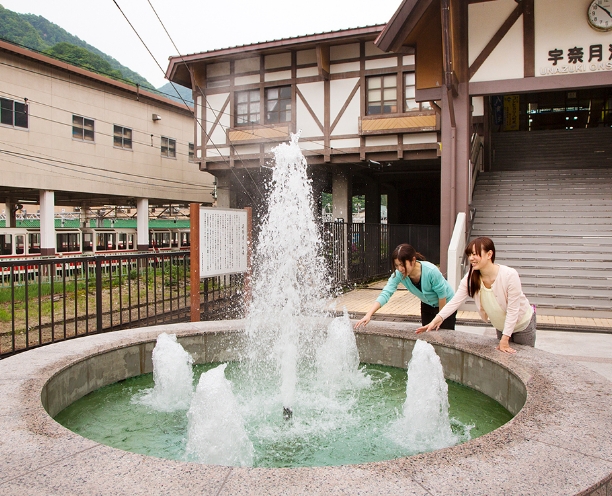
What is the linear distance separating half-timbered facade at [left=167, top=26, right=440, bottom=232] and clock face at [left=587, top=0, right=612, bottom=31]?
5564 mm

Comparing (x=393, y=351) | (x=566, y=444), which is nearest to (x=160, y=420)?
(x=393, y=351)

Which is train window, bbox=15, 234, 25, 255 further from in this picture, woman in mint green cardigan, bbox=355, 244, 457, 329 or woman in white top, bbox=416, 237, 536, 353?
woman in white top, bbox=416, 237, 536, 353

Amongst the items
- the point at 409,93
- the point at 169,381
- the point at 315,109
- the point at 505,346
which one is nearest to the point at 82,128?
the point at 315,109

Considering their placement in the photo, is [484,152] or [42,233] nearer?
[484,152]

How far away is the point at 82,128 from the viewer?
72.9 feet

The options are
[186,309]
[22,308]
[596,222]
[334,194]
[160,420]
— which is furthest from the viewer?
[334,194]

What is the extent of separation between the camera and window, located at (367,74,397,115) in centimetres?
1673

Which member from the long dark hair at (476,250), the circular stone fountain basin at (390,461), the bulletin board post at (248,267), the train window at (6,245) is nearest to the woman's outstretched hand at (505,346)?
the circular stone fountain basin at (390,461)

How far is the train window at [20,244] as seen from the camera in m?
21.5

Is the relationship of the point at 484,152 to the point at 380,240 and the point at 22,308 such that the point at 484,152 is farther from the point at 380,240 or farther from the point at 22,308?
the point at 22,308

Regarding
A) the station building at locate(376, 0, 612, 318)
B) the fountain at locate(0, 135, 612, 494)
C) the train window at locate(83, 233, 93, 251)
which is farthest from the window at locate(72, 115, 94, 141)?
the fountain at locate(0, 135, 612, 494)

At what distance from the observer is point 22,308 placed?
12.6 m

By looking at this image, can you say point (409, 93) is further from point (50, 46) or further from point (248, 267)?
point (50, 46)

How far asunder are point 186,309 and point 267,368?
3.07 metres
